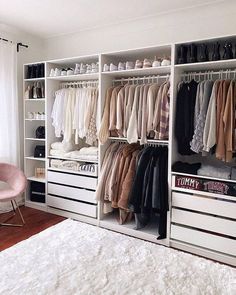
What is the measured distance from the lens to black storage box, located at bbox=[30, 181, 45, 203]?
12.5 ft

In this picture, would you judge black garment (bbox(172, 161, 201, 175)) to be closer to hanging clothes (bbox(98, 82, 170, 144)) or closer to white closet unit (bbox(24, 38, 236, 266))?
white closet unit (bbox(24, 38, 236, 266))

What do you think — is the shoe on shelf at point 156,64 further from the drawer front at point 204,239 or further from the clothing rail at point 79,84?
the drawer front at point 204,239

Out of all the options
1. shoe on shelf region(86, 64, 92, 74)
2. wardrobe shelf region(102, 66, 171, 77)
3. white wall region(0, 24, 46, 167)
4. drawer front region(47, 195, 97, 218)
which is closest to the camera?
wardrobe shelf region(102, 66, 171, 77)

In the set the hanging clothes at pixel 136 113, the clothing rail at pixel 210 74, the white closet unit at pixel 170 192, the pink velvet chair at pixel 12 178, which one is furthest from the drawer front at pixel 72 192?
the clothing rail at pixel 210 74

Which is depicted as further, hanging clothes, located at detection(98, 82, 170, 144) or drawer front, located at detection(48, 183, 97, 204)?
drawer front, located at detection(48, 183, 97, 204)

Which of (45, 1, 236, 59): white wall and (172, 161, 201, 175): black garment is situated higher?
(45, 1, 236, 59): white wall

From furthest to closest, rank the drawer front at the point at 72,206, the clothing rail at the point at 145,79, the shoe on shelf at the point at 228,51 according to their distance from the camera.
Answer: the drawer front at the point at 72,206, the clothing rail at the point at 145,79, the shoe on shelf at the point at 228,51

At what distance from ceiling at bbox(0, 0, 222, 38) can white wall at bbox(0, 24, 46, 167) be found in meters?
0.11

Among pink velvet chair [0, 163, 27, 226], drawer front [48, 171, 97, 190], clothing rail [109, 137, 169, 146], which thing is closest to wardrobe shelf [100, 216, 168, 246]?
drawer front [48, 171, 97, 190]

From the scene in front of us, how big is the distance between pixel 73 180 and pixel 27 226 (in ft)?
2.56

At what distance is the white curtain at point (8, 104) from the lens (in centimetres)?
349

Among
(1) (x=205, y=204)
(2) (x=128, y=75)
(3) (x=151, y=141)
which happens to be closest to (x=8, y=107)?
(2) (x=128, y=75)

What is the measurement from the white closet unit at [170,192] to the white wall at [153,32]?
300mm

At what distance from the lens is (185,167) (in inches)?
104
